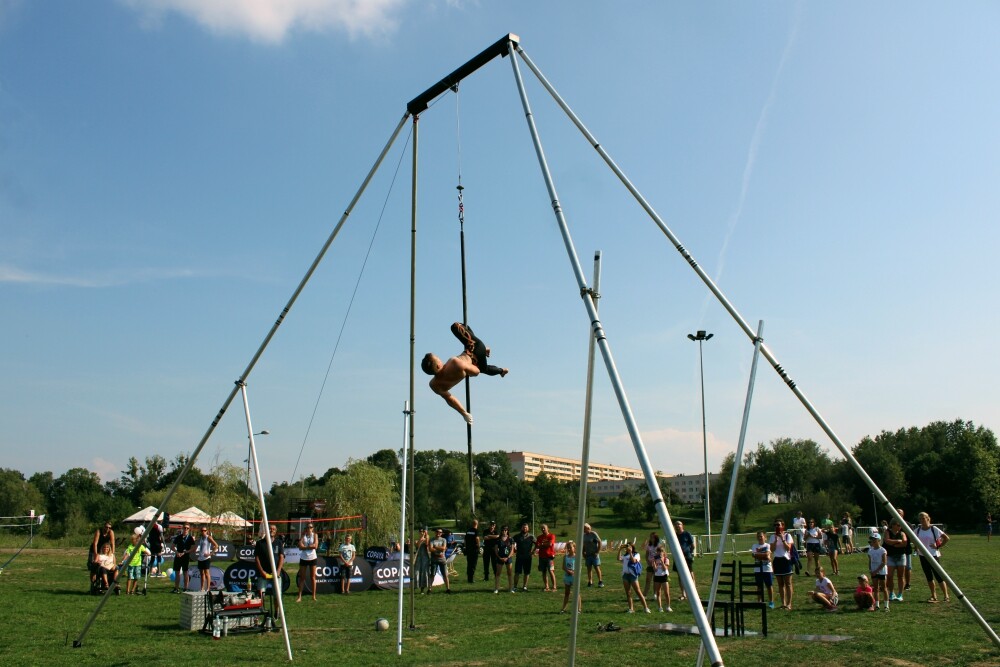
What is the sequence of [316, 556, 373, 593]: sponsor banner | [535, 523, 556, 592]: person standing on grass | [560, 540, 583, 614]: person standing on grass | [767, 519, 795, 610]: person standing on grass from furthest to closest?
1. [316, 556, 373, 593]: sponsor banner
2. [535, 523, 556, 592]: person standing on grass
3. [560, 540, 583, 614]: person standing on grass
4. [767, 519, 795, 610]: person standing on grass

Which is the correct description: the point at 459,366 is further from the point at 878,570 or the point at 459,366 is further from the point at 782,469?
the point at 782,469

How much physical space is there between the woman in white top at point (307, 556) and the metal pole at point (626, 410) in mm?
10688

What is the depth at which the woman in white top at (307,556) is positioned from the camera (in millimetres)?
15961

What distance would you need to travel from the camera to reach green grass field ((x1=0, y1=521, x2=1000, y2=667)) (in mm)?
9484

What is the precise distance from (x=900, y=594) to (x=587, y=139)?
11.6 meters

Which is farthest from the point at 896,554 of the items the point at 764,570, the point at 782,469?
the point at 782,469

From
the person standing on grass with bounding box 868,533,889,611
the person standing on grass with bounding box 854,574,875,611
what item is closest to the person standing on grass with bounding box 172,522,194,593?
the person standing on grass with bounding box 854,574,875,611

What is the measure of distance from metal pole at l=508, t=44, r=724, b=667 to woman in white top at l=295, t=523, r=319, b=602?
10.7 m

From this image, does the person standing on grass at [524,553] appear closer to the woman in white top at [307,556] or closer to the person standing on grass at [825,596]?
the woman in white top at [307,556]

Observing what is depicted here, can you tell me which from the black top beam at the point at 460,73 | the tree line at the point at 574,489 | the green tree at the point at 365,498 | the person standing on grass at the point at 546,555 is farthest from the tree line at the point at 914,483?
the black top beam at the point at 460,73

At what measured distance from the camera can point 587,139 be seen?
8344mm

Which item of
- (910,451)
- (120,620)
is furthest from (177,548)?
(910,451)

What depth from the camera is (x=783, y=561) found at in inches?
551

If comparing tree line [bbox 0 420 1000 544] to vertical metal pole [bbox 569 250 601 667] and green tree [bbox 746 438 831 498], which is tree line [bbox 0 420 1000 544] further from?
vertical metal pole [bbox 569 250 601 667]
